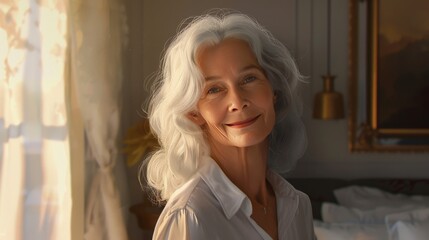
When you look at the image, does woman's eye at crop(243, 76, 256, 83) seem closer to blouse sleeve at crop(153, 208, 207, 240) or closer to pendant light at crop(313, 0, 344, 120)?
blouse sleeve at crop(153, 208, 207, 240)

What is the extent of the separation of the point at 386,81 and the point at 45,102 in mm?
2112

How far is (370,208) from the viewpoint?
8.39 ft

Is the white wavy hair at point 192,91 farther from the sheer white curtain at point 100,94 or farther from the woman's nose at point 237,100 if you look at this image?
the sheer white curtain at point 100,94

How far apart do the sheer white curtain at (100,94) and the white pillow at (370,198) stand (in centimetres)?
110

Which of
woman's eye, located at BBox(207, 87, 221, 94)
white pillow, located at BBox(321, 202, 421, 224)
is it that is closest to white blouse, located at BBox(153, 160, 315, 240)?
woman's eye, located at BBox(207, 87, 221, 94)

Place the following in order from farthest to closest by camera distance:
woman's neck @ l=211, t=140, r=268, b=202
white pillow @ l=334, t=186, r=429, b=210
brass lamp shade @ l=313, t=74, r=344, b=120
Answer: brass lamp shade @ l=313, t=74, r=344, b=120, white pillow @ l=334, t=186, r=429, b=210, woman's neck @ l=211, t=140, r=268, b=202

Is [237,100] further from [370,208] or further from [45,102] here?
[370,208]

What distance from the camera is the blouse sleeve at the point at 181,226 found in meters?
0.72

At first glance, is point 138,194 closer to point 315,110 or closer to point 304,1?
point 315,110

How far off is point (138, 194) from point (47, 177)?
4.87ft

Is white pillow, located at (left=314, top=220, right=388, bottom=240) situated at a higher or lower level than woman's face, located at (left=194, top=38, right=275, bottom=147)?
lower

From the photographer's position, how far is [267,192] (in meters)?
0.90

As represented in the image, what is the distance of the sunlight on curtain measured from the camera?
4.84ft

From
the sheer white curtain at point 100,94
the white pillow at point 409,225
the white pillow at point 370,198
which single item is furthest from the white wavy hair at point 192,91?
the white pillow at point 370,198
